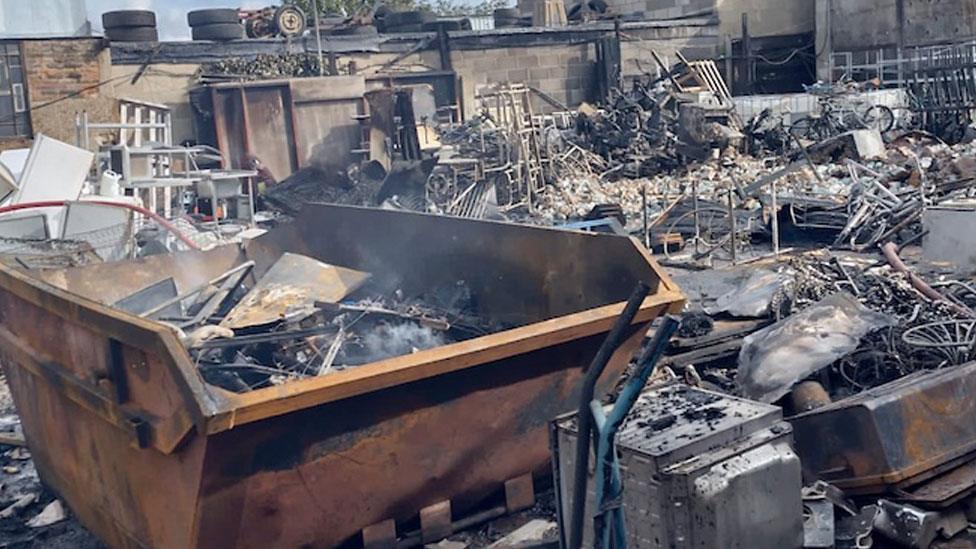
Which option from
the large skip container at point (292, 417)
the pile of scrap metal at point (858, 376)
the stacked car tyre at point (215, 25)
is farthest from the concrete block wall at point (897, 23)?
the large skip container at point (292, 417)

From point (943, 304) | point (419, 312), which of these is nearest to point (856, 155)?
point (943, 304)

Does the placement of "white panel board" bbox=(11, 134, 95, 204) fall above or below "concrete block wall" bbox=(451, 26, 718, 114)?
below

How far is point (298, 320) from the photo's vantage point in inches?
183

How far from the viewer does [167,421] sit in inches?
122

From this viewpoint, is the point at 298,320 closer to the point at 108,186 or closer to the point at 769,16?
the point at 108,186

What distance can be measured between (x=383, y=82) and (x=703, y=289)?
1198 centimetres

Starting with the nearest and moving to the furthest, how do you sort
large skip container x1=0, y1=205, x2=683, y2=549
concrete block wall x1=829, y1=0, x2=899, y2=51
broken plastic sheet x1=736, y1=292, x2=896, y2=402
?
large skip container x1=0, y1=205, x2=683, y2=549 < broken plastic sheet x1=736, y1=292, x2=896, y2=402 < concrete block wall x1=829, y1=0, x2=899, y2=51

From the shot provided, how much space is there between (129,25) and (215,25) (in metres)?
1.92

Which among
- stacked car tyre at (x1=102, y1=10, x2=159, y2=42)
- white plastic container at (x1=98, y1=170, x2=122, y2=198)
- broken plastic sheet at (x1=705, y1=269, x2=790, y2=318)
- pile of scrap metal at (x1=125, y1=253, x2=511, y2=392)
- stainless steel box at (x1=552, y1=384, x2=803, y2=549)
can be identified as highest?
stacked car tyre at (x1=102, y1=10, x2=159, y2=42)

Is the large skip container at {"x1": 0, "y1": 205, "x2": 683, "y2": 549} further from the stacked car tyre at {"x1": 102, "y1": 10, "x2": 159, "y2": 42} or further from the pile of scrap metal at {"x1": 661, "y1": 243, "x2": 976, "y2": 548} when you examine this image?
the stacked car tyre at {"x1": 102, "y1": 10, "x2": 159, "y2": 42}

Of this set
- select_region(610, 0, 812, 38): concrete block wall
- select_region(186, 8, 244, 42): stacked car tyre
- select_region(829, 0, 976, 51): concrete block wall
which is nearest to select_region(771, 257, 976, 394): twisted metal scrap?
select_region(186, 8, 244, 42): stacked car tyre

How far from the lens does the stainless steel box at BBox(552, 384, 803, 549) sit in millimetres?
2898

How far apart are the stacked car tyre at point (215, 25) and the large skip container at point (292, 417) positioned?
579 inches

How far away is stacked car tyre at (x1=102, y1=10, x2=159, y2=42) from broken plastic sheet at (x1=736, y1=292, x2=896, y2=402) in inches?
569
